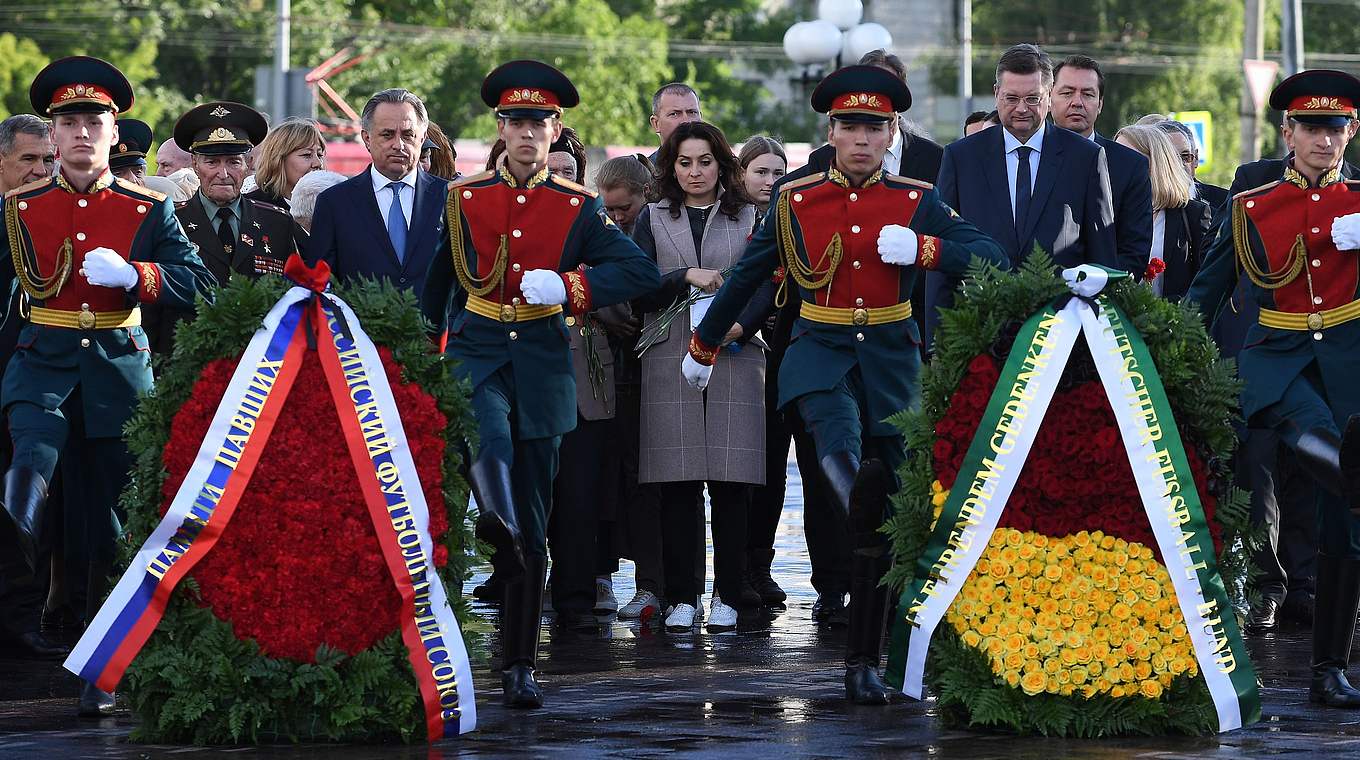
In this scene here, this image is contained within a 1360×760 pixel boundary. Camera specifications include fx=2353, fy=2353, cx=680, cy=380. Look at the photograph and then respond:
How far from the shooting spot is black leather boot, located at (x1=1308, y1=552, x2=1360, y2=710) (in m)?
7.88

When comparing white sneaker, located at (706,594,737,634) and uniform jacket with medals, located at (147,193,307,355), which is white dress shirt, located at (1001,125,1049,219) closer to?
white sneaker, located at (706,594,737,634)

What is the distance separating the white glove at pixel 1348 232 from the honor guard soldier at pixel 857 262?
3.86ft

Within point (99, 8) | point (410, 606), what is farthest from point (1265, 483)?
point (99, 8)

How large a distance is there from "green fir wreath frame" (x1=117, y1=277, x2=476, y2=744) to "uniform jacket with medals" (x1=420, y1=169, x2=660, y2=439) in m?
0.83

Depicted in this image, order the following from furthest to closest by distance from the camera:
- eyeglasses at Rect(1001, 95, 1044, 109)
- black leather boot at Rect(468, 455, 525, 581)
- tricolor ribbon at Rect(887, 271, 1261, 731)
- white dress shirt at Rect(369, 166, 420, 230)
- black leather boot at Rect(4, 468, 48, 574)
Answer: eyeglasses at Rect(1001, 95, 1044, 109) → white dress shirt at Rect(369, 166, 420, 230) → black leather boot at Rect(4, 468, 48, 574) → black leather boot at Rect(468, 455, 525, 581) → tricolor ribbon at Rect(887, 271, 1261, 731)

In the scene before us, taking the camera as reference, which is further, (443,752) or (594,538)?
(594,538)

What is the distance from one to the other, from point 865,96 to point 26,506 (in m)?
3.29

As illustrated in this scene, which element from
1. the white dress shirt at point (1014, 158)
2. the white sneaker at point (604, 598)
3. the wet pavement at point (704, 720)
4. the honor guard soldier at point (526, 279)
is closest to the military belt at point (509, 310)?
the honor guard soldier at point (526, 279)

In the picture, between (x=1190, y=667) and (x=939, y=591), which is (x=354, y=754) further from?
(x=1190, y=667)

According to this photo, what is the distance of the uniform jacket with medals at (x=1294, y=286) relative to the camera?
26.9 ft

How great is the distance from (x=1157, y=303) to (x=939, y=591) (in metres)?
1.15

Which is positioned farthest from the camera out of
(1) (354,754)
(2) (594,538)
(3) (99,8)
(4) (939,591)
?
(3) (99,8)

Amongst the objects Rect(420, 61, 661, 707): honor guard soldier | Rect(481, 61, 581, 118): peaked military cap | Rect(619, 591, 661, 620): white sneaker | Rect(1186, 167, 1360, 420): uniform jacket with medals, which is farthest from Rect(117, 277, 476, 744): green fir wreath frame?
Rect(619, 591, 661, 620): white sneaker

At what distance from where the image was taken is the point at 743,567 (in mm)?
10562
